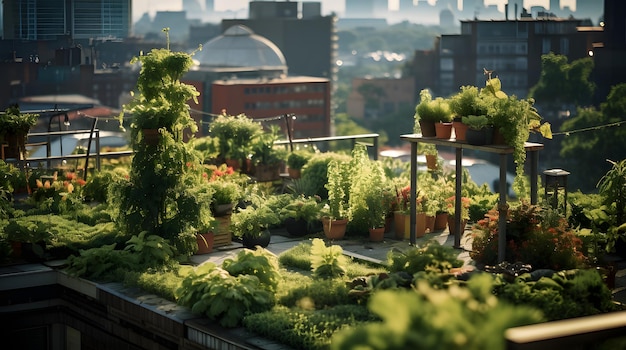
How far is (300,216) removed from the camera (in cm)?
1642

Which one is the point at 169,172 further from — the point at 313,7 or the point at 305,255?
the point at 313,7

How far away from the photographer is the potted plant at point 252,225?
15.4 m

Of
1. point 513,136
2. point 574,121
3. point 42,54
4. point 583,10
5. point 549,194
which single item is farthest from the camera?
point 583,10

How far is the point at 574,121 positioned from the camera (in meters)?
44.0

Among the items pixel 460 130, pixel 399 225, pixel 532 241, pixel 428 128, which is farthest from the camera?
pixel 399 225

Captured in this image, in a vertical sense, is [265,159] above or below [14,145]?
below

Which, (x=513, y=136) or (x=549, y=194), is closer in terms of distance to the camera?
(x=513, y=136)

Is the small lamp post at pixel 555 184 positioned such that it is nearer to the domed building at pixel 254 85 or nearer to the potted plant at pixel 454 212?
the potted plant at pixel 454 212

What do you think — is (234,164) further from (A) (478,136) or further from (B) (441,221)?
(A) (478,136)

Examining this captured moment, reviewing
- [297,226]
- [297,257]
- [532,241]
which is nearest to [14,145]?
[297,226]

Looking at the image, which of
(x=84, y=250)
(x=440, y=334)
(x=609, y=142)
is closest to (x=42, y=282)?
(x=84, y=250)

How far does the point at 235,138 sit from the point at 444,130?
5412mm

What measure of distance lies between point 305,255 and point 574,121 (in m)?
31.7

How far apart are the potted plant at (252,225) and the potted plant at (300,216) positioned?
2.29ft
